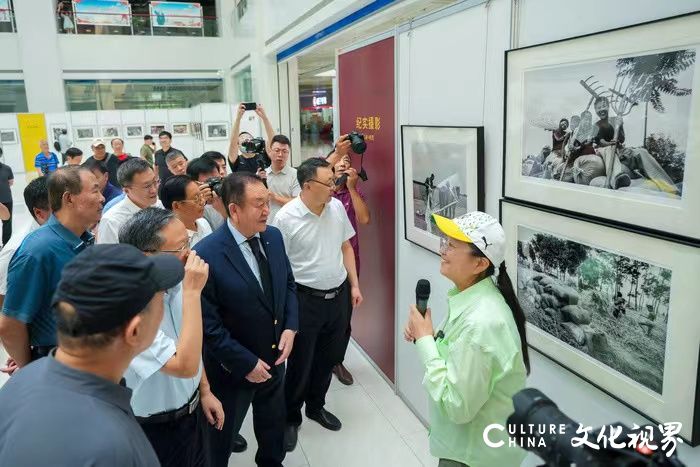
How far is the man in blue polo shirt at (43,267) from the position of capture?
2.04 m

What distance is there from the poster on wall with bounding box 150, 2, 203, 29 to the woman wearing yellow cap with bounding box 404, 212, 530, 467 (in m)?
14.5

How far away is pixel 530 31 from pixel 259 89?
810 centimetres

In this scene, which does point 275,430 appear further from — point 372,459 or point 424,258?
point 424,258

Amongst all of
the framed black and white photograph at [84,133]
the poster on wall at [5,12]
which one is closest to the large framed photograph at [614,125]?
the framed black and white photograph at [84,133]

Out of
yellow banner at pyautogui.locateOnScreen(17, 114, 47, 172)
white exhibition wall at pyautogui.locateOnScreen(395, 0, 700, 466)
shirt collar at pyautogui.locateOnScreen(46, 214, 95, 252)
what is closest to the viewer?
white exhibition wall at pyautogui.locateOnScreen(395, 0, 700, 466)

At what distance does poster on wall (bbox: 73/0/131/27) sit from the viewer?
13.2m

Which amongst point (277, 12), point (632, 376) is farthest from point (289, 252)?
point (277, 12)

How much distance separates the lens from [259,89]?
9461mm

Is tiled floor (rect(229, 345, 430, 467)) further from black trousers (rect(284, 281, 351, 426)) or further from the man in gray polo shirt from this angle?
the man in gray polo shirt

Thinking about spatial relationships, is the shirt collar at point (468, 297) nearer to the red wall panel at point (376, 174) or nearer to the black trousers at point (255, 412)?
the black trousers at point (255, 412)

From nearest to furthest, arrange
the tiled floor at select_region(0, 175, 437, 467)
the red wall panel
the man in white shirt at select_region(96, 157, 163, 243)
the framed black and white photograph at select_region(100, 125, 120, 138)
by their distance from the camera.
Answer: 1. the man in white shirt at select_region(96, 157, 163, 243)
2. the tiled floor at select_region(0, 175, 437, 467)
3. the red wall panel
4. the framed black and white photograph at select_region(100, 125, 120, 138)

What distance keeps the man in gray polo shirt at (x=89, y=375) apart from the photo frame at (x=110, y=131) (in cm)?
1311

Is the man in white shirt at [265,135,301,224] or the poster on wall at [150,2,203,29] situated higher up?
the poster on wall at [150,2,203,29]

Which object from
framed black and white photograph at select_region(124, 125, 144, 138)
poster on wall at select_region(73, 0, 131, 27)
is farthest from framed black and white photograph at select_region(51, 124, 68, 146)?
poster on wall at select_region(73, 0, 131, 27)
